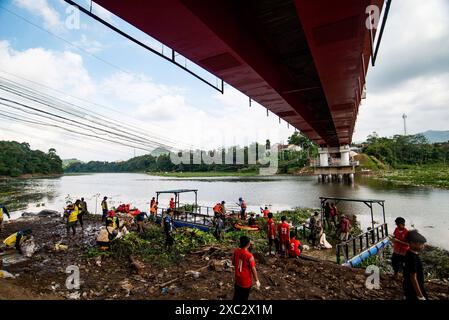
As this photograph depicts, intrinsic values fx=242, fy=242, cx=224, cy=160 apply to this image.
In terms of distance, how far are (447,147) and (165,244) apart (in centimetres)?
12027

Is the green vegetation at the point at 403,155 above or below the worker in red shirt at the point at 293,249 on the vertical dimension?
above

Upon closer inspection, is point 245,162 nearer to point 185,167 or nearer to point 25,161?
point 185,167

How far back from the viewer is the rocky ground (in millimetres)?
6121

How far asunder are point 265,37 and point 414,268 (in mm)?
6730

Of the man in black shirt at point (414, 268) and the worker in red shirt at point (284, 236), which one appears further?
the worker in red shirt at point (284, 236)

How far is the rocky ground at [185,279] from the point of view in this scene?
20.1 feet

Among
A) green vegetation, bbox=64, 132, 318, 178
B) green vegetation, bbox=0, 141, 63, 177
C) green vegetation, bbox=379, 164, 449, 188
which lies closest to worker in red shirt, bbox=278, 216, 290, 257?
green vegetation, bbox=379, 164, 449, 188

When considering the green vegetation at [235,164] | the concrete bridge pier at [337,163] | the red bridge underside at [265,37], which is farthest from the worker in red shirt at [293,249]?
the green vegetation at [235,164]

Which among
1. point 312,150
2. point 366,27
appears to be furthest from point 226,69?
point 312,150

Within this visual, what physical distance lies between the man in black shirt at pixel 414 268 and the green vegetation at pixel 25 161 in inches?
4737

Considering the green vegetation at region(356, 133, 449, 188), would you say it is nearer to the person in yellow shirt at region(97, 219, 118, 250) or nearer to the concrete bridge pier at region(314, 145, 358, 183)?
the concrete bridge pier at region(314, 145, 358, 183)

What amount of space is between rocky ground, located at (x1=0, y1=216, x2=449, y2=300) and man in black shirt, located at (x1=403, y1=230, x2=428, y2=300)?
1.75 metres

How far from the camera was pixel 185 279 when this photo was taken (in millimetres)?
7070

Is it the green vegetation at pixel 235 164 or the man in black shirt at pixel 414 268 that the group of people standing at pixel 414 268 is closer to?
the man in black shirt at pixel 414 268
